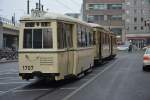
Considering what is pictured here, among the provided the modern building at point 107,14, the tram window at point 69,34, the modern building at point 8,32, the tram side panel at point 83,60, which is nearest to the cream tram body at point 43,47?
the tram window at point 69,34

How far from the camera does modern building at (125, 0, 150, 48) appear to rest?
134 metres

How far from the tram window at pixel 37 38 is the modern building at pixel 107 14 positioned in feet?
359

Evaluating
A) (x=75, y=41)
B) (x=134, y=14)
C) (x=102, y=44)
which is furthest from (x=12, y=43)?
(x=75, y=41)

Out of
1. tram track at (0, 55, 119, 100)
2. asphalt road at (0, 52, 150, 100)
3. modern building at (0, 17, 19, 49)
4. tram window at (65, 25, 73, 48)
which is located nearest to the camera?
asphalt road at (0, 52, 150, 100)

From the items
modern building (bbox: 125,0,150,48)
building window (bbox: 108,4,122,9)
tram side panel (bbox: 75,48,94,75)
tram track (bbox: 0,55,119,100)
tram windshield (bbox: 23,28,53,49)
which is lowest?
tram track (bbox: 0,55,119,100)

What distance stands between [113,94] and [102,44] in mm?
21270

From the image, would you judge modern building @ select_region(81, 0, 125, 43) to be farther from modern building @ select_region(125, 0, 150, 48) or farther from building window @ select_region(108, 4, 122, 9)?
modern building @ select_region(125, 0, 150, 48)

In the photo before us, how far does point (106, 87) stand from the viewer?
1884 centimetres

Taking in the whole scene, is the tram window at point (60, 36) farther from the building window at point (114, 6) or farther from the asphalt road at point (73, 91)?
the building window at point (114, 6)

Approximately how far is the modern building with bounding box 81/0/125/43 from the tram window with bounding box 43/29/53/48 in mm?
109590

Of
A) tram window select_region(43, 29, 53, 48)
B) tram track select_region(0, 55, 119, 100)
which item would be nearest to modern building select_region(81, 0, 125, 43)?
tram track select_region(0, 55, 119, 100)

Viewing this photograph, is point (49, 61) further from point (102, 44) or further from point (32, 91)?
point (102, 44)

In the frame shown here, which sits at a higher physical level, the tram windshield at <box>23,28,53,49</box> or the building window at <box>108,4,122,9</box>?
the building window at <box>108,4,122,9</box>

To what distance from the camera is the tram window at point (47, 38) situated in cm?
1917
